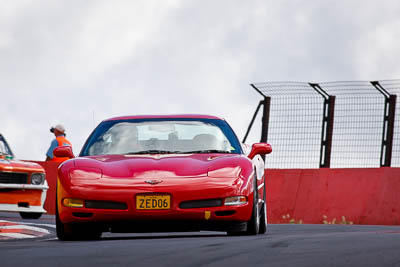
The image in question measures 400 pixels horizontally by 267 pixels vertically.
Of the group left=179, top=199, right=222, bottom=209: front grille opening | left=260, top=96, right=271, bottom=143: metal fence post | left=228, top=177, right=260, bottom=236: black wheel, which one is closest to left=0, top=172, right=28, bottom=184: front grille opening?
Answer: left=260, top=96, right=271, bottom=143: metal fence post

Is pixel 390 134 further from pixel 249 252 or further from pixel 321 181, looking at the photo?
pixel 249 252

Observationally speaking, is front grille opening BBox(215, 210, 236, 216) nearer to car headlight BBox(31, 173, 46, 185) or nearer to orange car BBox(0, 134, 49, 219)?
orange car BBox(0, 134, 49, 219)

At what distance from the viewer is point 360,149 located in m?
16.1

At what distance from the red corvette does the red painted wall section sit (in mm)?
5893

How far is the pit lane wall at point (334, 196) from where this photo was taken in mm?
15617

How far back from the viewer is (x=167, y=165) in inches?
374

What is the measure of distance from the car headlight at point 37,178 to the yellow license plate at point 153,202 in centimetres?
830

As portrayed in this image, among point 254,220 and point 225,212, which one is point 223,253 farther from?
point 254,220

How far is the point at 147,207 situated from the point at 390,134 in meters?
7.72

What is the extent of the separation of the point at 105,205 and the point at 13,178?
7622 millimetres

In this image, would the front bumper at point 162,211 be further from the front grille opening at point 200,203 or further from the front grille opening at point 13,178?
the front grille opening at point 13,178

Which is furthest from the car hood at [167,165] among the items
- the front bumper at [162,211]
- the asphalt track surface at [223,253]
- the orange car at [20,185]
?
the orange car at [20,185]

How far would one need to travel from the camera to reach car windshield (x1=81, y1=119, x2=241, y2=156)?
33.9 feet

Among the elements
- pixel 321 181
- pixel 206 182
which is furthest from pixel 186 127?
pixel 321 181
